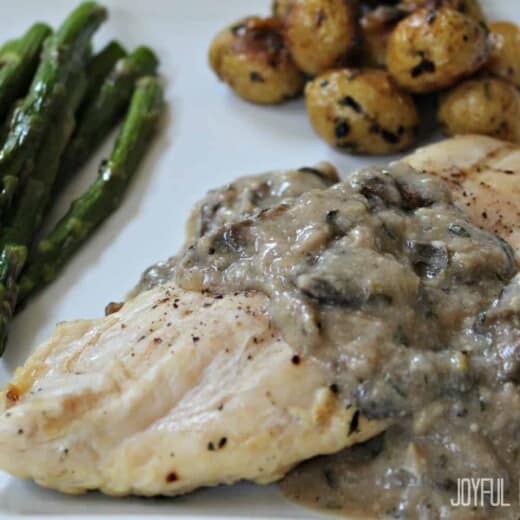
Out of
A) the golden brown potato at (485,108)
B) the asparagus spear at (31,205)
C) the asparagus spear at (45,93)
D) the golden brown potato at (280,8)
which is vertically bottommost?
the golden brown potato at (485,108)

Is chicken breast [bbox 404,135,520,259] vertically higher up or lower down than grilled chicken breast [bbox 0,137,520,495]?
lower down

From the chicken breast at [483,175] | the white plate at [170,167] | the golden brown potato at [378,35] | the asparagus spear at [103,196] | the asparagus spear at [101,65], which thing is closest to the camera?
the white plate at [170,167]

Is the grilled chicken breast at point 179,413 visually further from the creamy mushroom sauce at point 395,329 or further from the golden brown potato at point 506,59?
the golden brown potato at point 506,59

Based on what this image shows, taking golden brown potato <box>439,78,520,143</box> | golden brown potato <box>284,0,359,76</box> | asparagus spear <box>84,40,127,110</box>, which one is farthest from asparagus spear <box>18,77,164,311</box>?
golden brown potato <box>439,78,520,143</box>

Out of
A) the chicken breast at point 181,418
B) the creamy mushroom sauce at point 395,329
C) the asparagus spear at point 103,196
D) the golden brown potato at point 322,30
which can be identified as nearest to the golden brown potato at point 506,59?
the golden brown potato at point 322,30

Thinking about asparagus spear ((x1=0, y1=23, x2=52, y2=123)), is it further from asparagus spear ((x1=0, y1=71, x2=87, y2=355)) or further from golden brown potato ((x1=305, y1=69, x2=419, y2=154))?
golden brown potato ((x1=305, y1=69, x2=419, y2=154))

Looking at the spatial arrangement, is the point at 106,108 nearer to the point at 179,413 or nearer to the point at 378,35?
the point at 378,35

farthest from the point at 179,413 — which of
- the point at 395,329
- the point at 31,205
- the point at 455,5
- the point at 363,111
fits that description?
the point at 455,5
